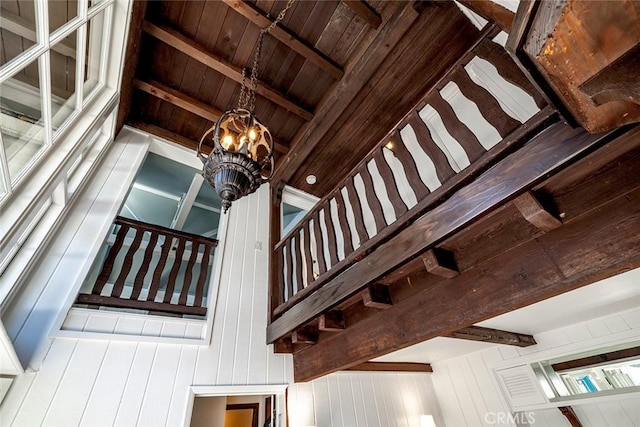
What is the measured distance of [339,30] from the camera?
2697 mm

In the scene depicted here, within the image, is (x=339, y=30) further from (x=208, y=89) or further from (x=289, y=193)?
(x=289, y=193)

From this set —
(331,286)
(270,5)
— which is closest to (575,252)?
(331,286)

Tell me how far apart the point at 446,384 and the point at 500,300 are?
314 cm

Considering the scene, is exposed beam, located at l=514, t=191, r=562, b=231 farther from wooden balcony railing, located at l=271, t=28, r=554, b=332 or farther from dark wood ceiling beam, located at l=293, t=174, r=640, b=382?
wooden balcony railing, located at l=271, t=28, r=554, b=332

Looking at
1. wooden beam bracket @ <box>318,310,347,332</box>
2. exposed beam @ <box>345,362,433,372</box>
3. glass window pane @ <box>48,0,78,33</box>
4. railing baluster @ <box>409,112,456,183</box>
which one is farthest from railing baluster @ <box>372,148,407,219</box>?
exposed beam @ <box>345,362,433,372</box>

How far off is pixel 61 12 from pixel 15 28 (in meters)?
0.48

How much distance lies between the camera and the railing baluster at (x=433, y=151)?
4.85 feet

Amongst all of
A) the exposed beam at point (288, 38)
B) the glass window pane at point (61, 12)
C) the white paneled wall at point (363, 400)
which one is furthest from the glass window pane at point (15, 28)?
the white paneled wall at point (363, 400)

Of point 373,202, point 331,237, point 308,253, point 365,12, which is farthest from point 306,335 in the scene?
point 365,12

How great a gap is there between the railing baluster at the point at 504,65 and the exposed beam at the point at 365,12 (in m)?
1.36

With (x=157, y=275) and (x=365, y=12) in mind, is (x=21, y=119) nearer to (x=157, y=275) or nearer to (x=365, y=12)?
(x=157, y=275)

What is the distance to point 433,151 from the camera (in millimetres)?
1569

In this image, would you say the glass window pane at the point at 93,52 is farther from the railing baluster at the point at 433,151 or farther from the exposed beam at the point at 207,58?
the railing baluster at the point at 433,151

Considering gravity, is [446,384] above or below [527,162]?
below
